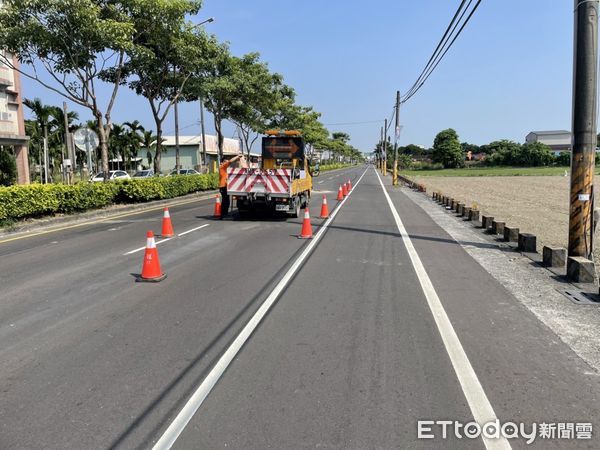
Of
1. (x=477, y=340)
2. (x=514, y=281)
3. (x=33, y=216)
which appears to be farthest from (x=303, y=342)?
(x=33, y=216)

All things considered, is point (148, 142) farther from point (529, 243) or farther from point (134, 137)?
point (529, 243)

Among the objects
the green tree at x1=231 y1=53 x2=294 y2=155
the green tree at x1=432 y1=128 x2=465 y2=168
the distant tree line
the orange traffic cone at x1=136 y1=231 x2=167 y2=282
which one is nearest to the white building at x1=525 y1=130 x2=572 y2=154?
the distant tree line

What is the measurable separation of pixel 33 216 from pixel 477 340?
1374cm

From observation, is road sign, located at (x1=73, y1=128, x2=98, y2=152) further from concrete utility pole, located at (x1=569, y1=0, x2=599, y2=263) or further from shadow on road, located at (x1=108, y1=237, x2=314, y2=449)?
concrete utility pole, located at (x1=569, y1=0, x2=599, y2=263)

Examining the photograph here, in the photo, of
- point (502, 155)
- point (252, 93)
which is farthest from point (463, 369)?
point (502, 155)

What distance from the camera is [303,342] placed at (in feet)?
16.8

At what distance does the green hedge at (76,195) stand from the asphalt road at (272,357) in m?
5.39

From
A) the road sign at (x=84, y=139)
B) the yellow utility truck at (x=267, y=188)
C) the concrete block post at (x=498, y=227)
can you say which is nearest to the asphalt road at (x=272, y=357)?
the concrete block post at (x=498, y=227)

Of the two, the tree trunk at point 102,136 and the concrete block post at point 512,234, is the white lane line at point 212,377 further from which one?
the tree trunk at point 102,136

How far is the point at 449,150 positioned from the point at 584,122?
110627mm

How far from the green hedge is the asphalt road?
5.39m

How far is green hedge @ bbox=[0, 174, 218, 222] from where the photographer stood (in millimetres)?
13820

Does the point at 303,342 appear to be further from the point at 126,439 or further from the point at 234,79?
the point at 234,79

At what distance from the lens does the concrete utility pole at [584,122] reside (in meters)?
8.41
